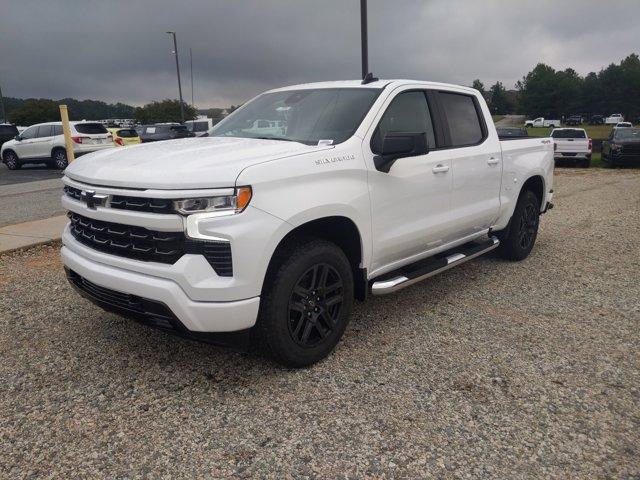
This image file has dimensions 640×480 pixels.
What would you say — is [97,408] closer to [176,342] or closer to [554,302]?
[176,342]

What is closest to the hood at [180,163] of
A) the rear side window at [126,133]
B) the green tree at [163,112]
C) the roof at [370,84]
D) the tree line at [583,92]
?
Result: the roof at [370,84]

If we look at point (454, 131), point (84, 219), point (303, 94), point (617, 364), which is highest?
point (303, 94)

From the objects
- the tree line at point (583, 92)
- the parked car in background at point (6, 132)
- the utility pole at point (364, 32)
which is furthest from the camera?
the tree line at point (583, 92)

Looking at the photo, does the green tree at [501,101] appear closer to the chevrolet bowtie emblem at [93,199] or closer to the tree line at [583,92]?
the tree line at [583,92]

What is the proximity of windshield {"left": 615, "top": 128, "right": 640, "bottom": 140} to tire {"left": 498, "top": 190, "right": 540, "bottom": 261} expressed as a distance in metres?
16.8

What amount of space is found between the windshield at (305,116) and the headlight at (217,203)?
967 mm

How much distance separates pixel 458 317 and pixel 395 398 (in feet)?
4.81

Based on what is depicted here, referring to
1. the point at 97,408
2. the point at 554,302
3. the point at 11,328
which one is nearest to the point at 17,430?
the point at 97,408

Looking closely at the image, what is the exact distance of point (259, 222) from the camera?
292cm

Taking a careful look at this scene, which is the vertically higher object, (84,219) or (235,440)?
(84,219)

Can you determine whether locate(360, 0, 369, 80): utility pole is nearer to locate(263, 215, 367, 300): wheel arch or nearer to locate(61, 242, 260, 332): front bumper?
locate(263, 215, 367, 300): wheel arch

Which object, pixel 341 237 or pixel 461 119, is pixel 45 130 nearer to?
pixel 461 119

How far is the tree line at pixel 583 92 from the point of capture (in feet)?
343

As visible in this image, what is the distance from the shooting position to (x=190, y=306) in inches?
112
